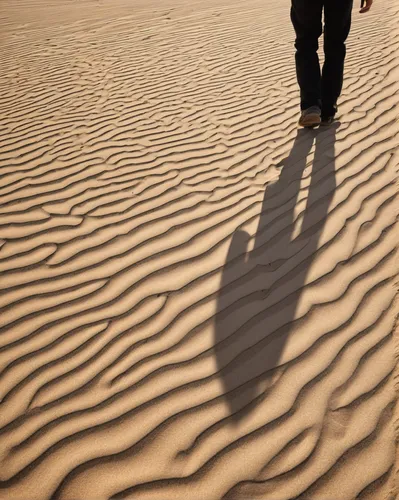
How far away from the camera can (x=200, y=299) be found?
2.59m

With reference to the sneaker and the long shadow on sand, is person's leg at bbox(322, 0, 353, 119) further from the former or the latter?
the long shadow on sand

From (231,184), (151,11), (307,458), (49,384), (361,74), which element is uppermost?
(151,11)

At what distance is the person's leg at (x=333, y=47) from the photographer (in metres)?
3.52

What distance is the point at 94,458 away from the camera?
73.5 inches

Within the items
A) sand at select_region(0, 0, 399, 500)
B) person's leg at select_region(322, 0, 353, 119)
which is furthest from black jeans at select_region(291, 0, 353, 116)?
sand at select_region(0, 0, 399, 500)

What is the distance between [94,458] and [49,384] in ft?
1.63

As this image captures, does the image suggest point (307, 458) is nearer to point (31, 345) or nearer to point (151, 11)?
point (31, 345)

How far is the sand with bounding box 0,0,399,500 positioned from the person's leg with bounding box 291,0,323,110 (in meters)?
0.45

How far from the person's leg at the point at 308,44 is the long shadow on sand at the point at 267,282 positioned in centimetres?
74

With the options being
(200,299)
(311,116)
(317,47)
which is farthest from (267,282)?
(317,47)

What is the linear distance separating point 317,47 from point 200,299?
2.89m

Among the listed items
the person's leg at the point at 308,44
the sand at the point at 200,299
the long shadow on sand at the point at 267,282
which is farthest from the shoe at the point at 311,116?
Result: the long shadow on sand at the point at 267,282

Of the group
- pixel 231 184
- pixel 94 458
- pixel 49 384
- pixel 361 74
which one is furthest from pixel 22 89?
pixel 94 458

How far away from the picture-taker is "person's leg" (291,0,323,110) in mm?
3570
